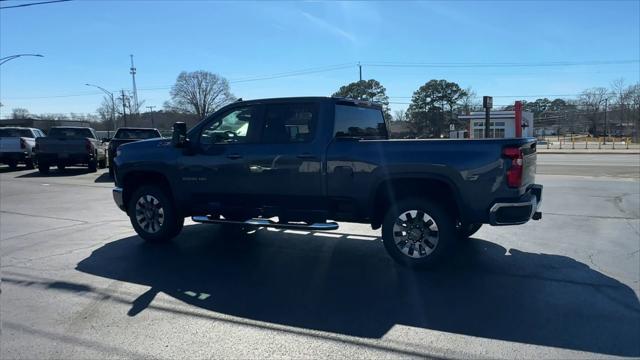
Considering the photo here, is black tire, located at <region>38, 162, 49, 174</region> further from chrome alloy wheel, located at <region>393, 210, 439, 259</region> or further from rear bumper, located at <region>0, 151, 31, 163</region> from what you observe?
chrome alloy wheel, located at <region>393, 210, 439, 259</region>

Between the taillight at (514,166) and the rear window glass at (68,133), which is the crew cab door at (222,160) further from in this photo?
the rear window glass at (68,133)

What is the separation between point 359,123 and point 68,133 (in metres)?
17.6

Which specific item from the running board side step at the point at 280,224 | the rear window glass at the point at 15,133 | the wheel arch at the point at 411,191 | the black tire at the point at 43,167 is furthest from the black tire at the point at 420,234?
the rear window glass at the point at 15,133

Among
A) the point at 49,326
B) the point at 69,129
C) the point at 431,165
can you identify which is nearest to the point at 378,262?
the point at 431,165

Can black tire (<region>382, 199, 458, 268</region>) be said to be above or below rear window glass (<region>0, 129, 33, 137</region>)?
below

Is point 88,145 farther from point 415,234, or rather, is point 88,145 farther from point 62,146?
point 415,234

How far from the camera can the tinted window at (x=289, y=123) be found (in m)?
6.28

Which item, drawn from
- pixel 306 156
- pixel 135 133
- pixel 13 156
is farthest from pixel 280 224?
pixel 13 156

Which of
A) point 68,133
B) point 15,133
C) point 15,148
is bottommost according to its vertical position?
point 15,148

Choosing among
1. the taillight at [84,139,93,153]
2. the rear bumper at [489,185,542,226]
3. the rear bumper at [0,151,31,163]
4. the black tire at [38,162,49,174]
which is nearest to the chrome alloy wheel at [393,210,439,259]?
the rear bumper at [489,185,542,226]

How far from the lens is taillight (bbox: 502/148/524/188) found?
17.3ft

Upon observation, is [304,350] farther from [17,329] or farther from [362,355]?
[17,329]

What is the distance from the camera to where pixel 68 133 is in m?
20.5

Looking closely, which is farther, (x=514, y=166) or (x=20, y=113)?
(x=20, y=113)
